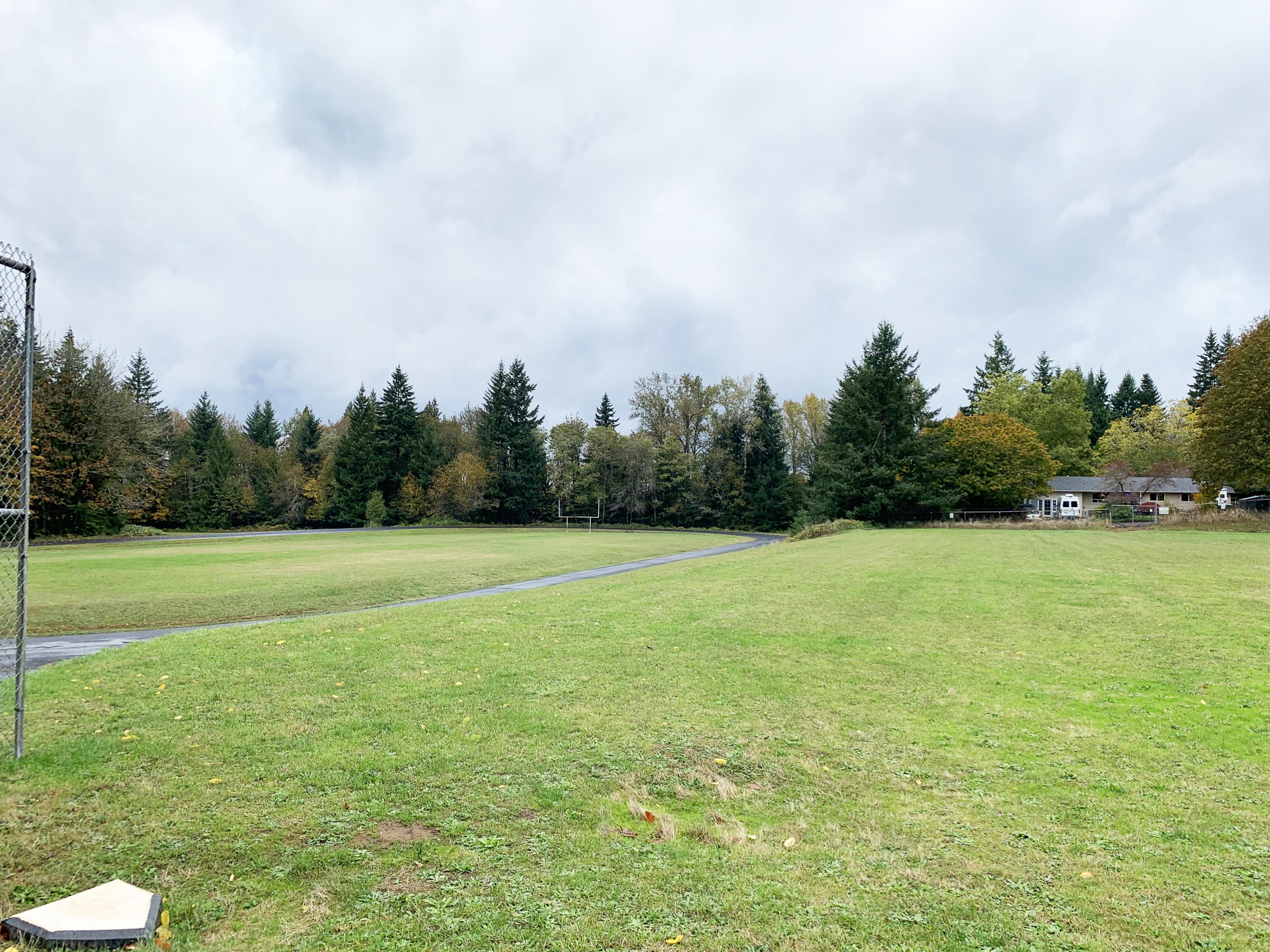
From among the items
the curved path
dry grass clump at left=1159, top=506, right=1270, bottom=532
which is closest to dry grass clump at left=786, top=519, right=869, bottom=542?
dry grass clump at left=1159, top=506, right=1270, bottom=532

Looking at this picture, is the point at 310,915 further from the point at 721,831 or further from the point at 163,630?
the point at 163,630

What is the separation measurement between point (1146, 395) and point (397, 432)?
9418 centimetres

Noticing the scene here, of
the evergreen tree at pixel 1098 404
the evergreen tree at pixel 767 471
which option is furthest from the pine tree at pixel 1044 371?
the evergreen tree at pixel 767 471

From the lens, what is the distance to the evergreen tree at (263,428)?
77.4 meters

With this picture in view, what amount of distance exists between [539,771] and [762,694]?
298 cm

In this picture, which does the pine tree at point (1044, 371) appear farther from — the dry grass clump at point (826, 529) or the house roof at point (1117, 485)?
the dry grass clump at point (826, 529)

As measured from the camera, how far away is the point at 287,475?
66875 mm

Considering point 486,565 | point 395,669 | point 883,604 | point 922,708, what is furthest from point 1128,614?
point 486,565

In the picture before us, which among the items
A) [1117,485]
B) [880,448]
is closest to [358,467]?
[880,448]

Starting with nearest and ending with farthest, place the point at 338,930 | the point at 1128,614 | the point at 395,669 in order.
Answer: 1. the point at 338,930
2. the point at 395,669
3. the point at 1128,614

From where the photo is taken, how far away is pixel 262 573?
69.0 feet

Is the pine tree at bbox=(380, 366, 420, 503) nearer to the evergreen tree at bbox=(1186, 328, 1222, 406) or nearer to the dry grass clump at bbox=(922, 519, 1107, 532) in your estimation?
the dry grass clump at bbox=(922, 519, 1107, 532)

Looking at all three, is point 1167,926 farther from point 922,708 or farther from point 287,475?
point 287,475

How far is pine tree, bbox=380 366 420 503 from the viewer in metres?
64.9
